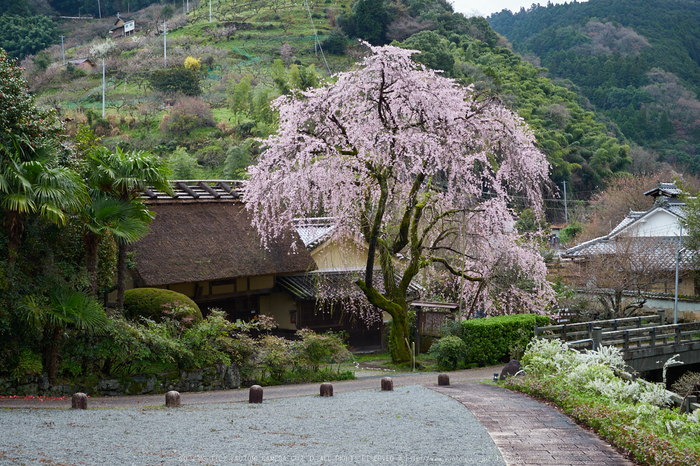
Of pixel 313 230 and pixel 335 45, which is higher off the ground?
pixel 335 45

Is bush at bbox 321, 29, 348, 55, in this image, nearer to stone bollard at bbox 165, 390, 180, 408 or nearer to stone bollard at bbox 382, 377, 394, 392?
stone bollard at bbox 382, 377, 394, 392

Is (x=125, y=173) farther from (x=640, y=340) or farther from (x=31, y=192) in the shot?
(x=640, y=340)

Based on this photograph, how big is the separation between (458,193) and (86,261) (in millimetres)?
9138

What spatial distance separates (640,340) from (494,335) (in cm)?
489

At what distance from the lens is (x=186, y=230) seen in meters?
16.5

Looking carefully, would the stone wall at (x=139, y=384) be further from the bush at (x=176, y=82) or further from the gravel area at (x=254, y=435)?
the bush at (x=176, y=82)

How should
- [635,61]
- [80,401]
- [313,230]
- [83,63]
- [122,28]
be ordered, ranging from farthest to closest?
[122,28]
[635,61]
[83,63]
[313,230]
[80,401]

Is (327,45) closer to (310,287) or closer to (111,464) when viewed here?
(310,287)

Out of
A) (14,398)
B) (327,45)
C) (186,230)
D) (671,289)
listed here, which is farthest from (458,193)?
(327,45)

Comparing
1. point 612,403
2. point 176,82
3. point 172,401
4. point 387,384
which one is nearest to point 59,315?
point 172,401

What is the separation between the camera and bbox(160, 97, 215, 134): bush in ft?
164

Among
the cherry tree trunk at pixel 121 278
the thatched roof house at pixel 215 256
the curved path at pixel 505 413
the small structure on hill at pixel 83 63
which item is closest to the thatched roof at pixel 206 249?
the thatched roof house at pixel 215 256

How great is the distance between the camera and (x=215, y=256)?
647 inches

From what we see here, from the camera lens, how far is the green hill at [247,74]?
158 ft
